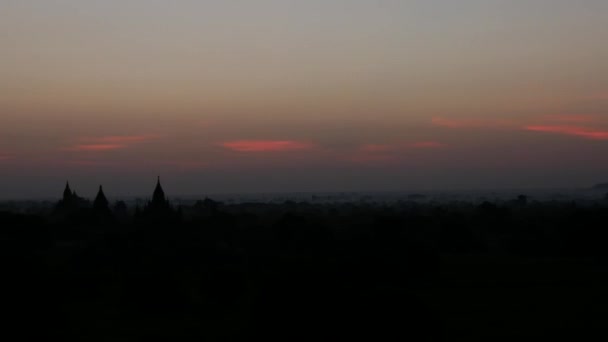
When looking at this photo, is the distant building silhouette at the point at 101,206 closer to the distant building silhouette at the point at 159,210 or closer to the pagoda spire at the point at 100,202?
the pagoda spire at the point at 100,202

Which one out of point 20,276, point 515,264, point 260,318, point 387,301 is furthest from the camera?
point 515,264

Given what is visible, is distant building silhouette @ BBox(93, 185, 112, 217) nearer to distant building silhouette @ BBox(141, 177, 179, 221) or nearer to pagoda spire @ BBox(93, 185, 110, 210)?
pagoda spire @ BBox(93, 185, 110, 210)

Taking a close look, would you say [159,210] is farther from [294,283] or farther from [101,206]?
[294,283]

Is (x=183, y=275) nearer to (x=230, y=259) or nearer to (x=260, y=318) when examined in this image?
(x=230, y=259)

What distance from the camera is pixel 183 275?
1474 inches

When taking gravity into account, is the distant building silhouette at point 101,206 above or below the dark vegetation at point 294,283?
above

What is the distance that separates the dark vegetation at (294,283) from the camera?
829 inches

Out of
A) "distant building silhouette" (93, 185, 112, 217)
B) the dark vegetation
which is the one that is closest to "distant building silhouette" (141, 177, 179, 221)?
the dark vegetation

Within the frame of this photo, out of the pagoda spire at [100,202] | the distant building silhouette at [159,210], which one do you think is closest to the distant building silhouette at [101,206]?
the pagoda spire at [100,202]

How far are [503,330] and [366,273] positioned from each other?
431 inches

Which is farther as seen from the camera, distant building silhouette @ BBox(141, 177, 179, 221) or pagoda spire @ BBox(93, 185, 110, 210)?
pagoda spire @ BBox(93, 185, 110, 210)

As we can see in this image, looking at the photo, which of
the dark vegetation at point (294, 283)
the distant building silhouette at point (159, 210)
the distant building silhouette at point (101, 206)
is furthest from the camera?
the distant building silhouette at point (101, 206)

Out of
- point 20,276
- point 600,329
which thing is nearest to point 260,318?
point 20,276

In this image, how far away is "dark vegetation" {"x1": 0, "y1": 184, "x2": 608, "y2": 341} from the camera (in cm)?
2105
